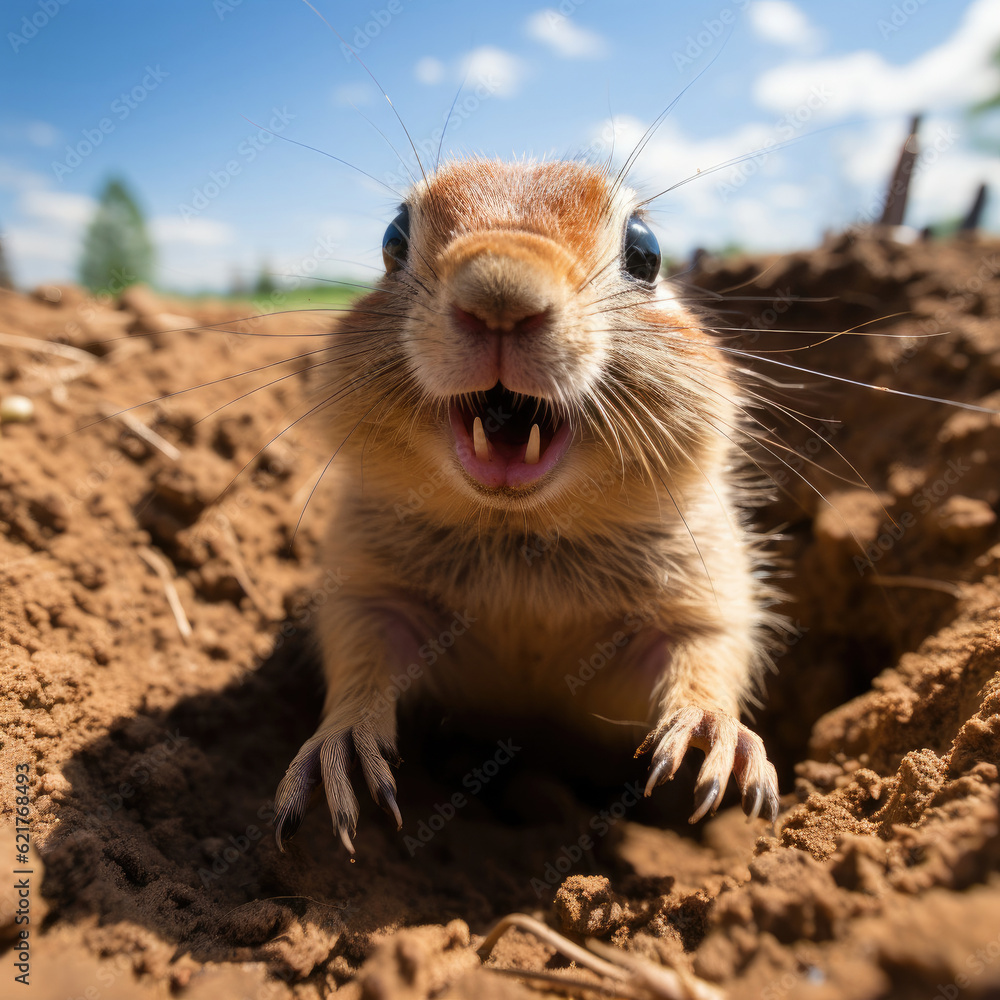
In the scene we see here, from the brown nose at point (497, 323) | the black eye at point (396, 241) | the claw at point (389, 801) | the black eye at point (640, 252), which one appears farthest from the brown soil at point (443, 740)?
the brown nose at point (497, 323)

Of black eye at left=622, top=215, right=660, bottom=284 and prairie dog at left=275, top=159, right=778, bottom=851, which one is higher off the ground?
black eye at left=622, top=215, right=660, bottom=284

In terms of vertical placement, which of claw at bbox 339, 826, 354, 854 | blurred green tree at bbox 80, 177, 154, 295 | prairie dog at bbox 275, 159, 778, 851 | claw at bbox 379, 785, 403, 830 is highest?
blurred green tree at bbox 80, 177, 154, 295

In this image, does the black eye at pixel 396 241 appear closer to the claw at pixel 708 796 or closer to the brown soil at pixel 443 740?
the brown soil at pixel 443 740

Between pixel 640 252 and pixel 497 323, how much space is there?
1479 mm

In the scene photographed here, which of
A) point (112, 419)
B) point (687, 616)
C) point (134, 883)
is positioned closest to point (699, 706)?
point (687, 616)

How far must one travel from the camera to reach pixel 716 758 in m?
2.73

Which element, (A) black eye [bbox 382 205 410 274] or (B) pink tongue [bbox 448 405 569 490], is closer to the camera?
(B) pink tongue [bbox 448 405 569 490]

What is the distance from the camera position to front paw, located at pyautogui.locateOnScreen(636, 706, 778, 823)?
2646 mm

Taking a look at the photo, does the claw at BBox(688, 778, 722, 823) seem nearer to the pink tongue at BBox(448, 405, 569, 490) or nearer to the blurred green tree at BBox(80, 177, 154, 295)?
the pink tongue at BBox(448, 405, 569, 490)

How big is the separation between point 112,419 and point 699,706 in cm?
474

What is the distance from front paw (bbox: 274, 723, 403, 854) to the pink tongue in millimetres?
1253

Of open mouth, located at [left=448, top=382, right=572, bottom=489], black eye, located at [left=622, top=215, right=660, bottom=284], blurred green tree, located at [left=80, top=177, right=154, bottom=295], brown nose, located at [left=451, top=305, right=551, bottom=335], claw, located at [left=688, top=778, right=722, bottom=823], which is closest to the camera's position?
brown nose, located at [left=451, top=305, right=551, bottom=335]

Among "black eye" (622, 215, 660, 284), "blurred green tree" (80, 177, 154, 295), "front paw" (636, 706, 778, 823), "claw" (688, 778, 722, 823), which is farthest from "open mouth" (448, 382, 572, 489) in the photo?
"blurred green tree" (80, 177, 154, 295)

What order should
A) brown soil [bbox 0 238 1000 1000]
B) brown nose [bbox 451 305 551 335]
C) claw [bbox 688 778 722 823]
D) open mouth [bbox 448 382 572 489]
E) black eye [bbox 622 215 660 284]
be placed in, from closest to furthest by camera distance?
brown soil [bbox 0 238 1000 1000]
brown nose [bbox 451 305 551 335]
claw [bbox 688 778 722 823]
open mouth [bbox 448 382 572 489]
black eye [bbox 622 215 660 284]
